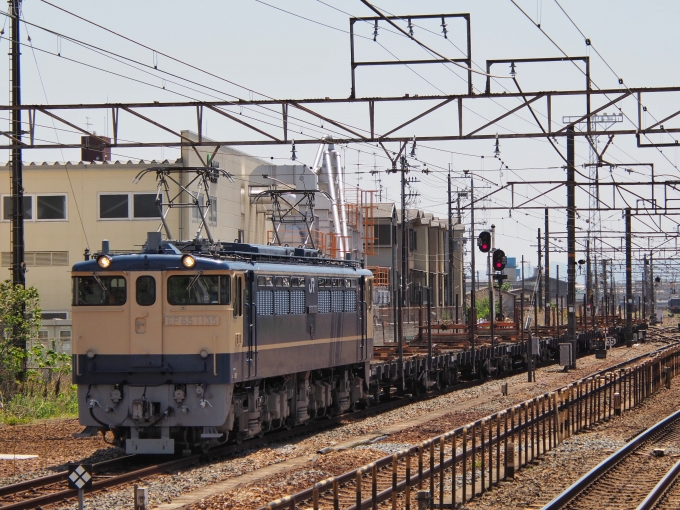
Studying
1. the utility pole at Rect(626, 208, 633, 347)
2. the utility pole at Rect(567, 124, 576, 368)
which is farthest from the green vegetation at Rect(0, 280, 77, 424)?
the utility pole at Rect(626, 208, 633, 347)

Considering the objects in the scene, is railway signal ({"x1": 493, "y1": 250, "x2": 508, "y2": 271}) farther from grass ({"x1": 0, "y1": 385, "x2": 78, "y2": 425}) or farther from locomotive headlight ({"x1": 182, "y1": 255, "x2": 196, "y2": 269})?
locomotive headlight ({"x1": 182, "y1": 255, "x2": 196, "y2": 269})

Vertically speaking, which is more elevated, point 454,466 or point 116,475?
point 454,466

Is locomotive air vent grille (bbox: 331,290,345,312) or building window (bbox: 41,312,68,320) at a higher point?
locomotive air vent grille (bbox: 331,290,345,312)

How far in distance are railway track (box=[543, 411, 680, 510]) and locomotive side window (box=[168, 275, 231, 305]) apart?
576cm

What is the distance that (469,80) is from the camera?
19.4 m

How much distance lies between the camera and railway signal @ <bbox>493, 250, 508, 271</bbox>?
91.0ft

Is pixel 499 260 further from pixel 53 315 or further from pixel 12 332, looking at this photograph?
pixel 53 315

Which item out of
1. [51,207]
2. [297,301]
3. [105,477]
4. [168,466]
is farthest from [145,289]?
[51,207]

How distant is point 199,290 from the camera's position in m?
16.3

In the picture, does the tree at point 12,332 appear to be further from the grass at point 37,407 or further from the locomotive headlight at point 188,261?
the locomotive headlight at point 188,261

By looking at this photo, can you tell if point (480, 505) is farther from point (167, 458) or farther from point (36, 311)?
point (36, 311)

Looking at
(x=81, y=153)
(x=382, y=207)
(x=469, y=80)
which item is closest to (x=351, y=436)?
(x=469, y=80)

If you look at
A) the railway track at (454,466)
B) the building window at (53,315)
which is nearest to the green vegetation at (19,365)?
the railway track at (454,466)

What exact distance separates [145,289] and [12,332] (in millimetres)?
7815
